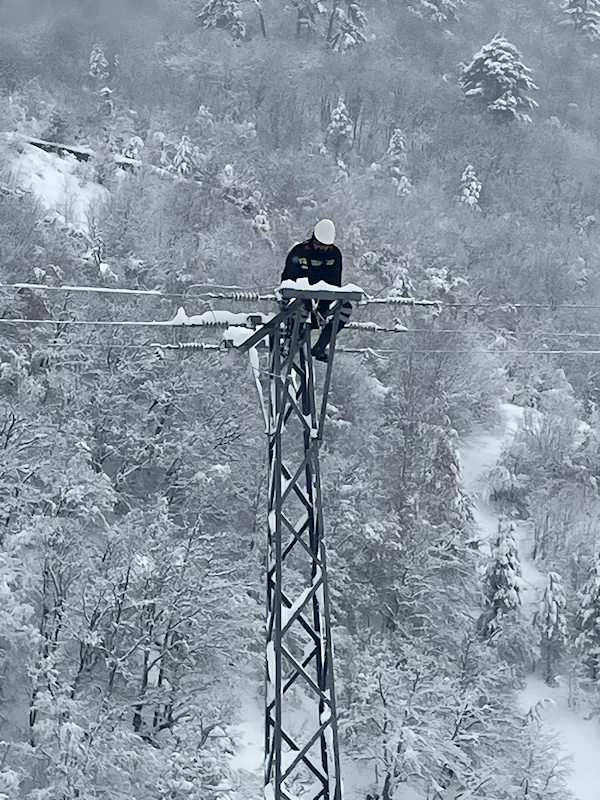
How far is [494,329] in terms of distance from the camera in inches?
1407

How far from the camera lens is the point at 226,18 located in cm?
5162

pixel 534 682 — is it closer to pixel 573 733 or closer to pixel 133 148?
pixel 573 733

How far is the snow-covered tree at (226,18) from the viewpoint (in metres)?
51.2

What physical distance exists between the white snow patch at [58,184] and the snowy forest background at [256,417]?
0.59ft

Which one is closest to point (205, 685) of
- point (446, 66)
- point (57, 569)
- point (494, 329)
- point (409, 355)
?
point (57, 569)

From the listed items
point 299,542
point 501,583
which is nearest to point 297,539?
point 299,542

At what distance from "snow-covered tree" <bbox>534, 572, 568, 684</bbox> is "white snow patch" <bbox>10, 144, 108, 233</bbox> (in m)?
19.4

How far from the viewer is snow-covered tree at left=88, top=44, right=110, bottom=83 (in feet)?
136

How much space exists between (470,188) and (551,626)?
26494 millimetres

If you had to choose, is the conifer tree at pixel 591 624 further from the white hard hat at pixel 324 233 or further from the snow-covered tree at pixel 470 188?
the snow-covered tree at pixel 470 188

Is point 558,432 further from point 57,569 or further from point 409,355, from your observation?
point 57,569

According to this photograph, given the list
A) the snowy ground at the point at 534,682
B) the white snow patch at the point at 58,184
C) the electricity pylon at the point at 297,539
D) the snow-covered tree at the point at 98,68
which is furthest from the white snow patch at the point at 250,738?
the snow-covered tree at the point at 98,68

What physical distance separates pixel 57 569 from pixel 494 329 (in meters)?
23.3

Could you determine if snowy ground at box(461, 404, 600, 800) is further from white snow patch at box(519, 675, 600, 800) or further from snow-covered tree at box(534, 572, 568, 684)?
snow-covered tree at box(534, 572, 568, 684)
